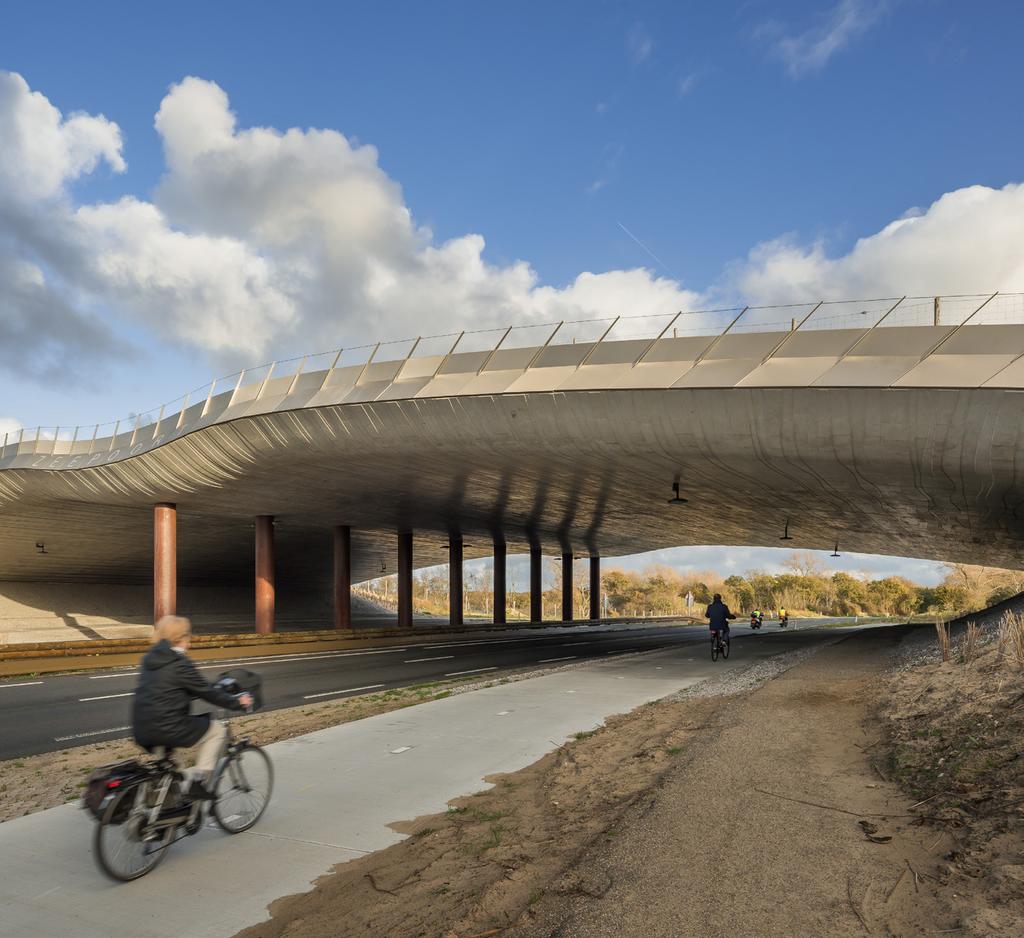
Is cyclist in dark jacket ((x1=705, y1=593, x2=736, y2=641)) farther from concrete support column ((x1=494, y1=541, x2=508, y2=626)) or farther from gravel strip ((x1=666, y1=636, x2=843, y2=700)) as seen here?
concrete support column ((x1=494, y1=541, x2=508, y2=626))

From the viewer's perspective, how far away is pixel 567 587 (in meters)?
67.9

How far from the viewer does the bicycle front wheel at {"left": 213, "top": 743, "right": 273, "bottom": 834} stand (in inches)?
219

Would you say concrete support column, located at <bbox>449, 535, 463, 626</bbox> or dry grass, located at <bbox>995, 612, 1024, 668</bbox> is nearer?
dry grass, located at <bbox>995, 612, 1024, 668</bbox>

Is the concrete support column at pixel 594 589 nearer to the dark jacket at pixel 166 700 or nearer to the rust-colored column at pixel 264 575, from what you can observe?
the rust-colored column at pixel 264 575

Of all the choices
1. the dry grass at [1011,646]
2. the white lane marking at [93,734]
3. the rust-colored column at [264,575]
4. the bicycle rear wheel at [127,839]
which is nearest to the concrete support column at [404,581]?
the rust-colored column at [264,575]

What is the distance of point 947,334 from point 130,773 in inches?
697

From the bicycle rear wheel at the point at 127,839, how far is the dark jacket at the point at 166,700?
1.12ft

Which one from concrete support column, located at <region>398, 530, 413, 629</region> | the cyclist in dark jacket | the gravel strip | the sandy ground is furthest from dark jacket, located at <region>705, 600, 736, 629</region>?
concrete support column, located at <region>398, 530, 413, 629</region>

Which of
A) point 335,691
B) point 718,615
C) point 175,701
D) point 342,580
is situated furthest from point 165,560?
point 175,701

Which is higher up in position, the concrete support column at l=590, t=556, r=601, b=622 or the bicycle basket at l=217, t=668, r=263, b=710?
the bicycle basket at l=217, t=668, r=263, b=710

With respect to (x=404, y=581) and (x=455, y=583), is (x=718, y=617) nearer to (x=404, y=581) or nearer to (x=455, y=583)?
(x=404, y=581)

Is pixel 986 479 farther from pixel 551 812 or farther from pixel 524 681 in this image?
pixel 551 812

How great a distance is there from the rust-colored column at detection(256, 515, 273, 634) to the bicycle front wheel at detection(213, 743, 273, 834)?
3315 cm

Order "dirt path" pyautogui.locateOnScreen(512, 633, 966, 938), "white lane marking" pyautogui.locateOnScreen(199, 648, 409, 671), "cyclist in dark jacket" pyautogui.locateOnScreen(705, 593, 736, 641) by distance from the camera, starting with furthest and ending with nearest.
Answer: "white lane marking" pyautogui.locateOnScreen(199, 648, 409, 671)
"cyclist in dark jacket" pyautogui.locateOnScreen(705, 593, 736, 641)
"dirt path" pyautogui.locateOnScreen(512, 633, 966, 938)
